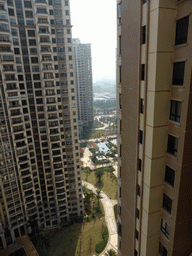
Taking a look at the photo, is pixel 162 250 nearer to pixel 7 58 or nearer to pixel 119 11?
pixel 119 11

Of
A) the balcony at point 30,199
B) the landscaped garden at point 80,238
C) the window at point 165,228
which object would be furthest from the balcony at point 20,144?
the window at point 165,228

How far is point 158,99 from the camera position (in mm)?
8422

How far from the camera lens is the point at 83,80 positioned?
112312 millimetres

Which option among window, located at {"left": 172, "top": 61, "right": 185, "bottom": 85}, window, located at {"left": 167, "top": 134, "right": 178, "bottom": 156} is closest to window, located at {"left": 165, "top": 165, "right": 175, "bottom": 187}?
window, located at {"left": 167, "top": 134, "right": 178, "bottom": 156}

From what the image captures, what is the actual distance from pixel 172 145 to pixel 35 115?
33.6m

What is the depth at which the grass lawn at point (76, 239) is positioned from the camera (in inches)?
1436

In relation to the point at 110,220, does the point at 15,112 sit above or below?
above

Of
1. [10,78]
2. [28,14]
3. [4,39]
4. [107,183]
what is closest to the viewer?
[4,39]

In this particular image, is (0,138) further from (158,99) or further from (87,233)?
(158,99)

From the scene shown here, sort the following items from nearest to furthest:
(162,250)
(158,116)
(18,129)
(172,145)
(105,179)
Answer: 1. (158,116)
2. (172,145)
3. (162,250)
4. (18,129)
5. (105,179)

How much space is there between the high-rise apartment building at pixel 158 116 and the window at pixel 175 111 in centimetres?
5

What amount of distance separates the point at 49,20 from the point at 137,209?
36.7 meters

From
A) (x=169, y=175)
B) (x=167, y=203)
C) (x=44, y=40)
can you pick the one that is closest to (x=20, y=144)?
(x=44, y=40)

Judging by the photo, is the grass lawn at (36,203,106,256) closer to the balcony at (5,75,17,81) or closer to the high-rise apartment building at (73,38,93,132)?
the balcony at (5,75,17,81)
